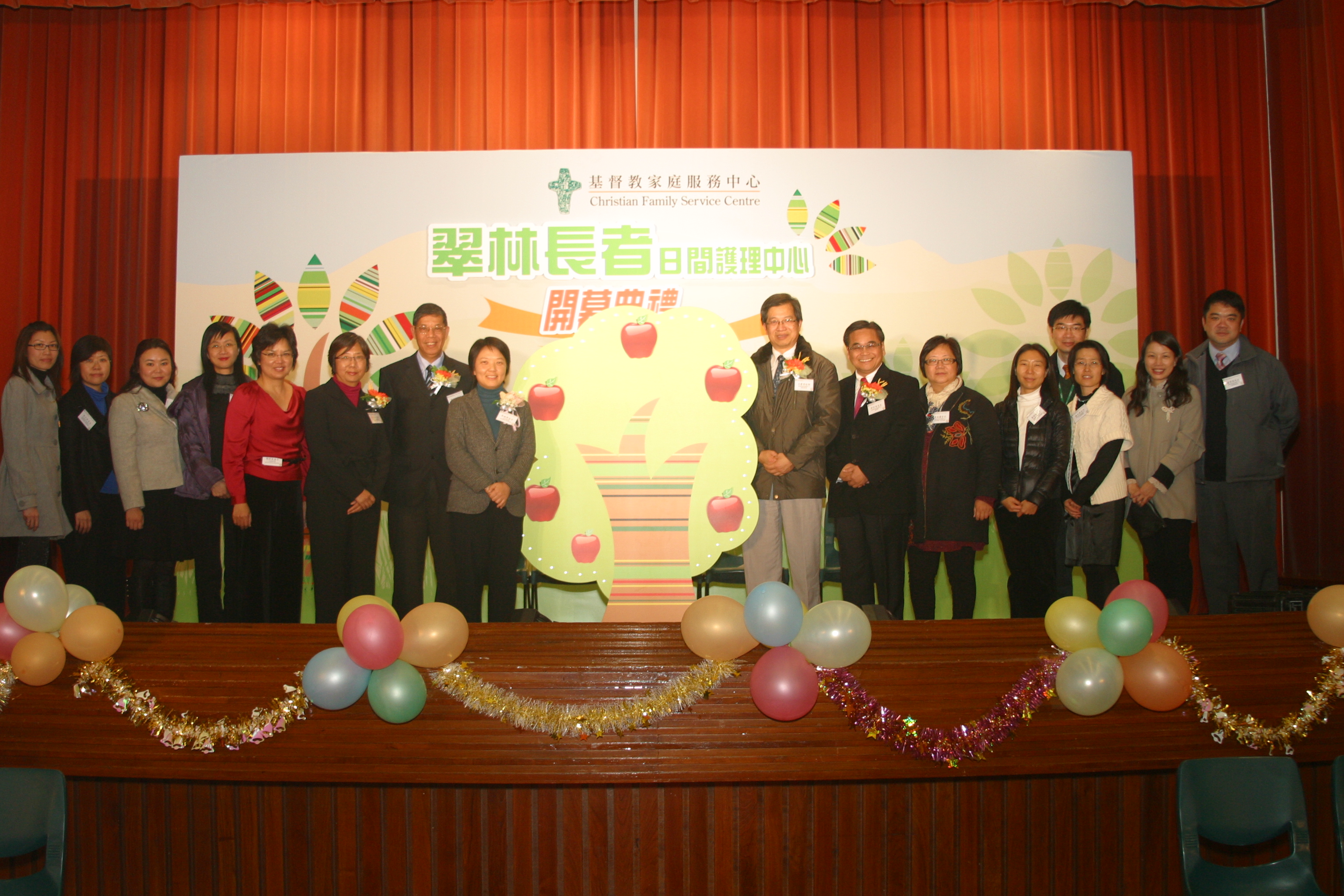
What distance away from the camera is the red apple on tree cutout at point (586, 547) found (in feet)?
11.8

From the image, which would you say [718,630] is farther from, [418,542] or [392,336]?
[392,336]

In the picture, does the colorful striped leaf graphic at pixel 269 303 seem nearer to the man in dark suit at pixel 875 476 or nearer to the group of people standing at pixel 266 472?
the group of people standing at pixel 266 472

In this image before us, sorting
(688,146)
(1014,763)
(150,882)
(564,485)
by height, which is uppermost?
(688,146)

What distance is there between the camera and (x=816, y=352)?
3746 mm

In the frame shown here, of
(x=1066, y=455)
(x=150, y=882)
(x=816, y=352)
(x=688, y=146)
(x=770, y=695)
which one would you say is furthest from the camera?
(x=688, y=146)

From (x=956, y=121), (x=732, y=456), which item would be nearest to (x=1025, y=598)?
(x=732, y=456)

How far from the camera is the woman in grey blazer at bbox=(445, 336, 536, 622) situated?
3.49 metres

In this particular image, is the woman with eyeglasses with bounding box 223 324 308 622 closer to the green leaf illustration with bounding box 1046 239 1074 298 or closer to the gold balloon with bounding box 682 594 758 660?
the gold balloon with bounding box 682 594 758 660

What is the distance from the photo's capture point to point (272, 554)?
352 cm

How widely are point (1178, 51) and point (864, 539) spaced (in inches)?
126

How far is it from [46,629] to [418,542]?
1494 millimetres

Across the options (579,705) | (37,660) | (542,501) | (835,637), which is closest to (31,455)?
(37,660)

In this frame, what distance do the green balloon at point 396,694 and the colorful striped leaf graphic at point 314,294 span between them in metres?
2.20

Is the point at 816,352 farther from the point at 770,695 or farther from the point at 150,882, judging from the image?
the point at 150,882
